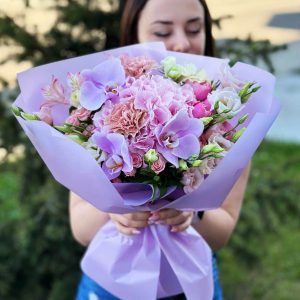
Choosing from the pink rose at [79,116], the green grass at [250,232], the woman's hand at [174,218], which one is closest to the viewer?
the pink rose at [79,116]

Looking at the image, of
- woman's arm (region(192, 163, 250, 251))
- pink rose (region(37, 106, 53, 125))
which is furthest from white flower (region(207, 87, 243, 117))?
woman's arm (region(192, 163, 250, 251))

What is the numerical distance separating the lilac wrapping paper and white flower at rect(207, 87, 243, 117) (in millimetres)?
46

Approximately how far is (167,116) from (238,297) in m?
1.96

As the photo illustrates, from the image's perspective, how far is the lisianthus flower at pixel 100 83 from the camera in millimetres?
1334

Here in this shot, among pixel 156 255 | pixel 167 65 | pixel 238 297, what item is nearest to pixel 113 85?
pixel 167 65

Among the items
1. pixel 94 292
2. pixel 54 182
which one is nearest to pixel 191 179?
pixel 94 292

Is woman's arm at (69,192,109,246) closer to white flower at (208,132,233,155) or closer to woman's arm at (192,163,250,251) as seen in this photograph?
woman's arm at (192,163,250,251)

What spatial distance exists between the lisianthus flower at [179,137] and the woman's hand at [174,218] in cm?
23

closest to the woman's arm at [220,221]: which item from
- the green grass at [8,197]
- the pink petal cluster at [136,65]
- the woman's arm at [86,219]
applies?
the woman's arm at [86,219]

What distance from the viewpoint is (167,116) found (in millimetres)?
1274

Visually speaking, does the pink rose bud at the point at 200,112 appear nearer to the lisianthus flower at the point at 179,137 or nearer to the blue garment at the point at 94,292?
the lisianthus flower at the point at 179,137

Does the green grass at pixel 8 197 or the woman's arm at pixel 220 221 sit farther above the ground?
the woman's arm at pixel 220 221

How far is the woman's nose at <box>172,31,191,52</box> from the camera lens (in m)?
1.73

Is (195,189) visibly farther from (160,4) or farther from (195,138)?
(160,4)
